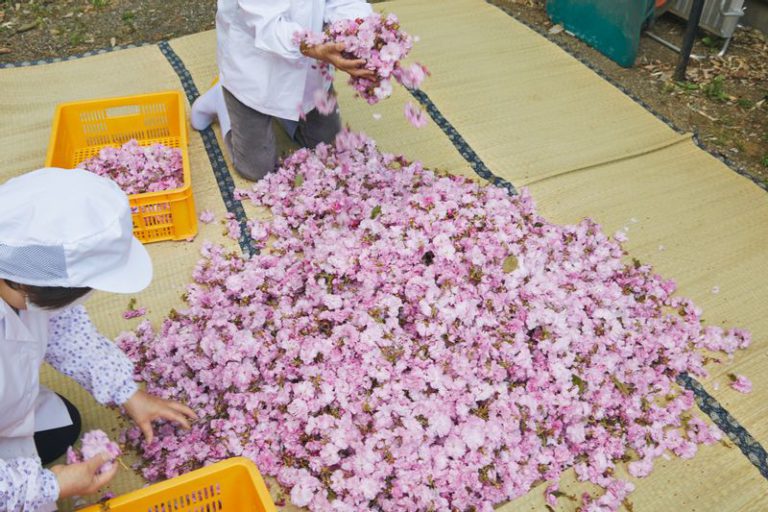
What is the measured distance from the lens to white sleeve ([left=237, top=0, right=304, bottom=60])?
239 cm

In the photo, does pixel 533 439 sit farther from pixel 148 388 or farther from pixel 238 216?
pixel 238 216

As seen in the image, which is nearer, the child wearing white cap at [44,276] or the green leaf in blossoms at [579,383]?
the child wearing white cap at [44,276]

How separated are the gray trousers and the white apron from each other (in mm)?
1397

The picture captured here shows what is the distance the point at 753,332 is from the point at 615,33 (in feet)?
7.32

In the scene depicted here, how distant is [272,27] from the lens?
239cm

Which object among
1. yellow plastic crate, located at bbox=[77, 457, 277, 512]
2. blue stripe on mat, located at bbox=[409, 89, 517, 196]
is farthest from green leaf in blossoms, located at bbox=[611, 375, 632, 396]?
yellow plastic crate, located at bbox=[77, 457, 277, 512]

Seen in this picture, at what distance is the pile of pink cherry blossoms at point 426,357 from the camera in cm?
187

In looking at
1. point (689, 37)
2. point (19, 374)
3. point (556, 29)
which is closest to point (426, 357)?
point (19, 374)

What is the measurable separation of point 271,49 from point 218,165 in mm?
755

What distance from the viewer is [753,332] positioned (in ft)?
7.82

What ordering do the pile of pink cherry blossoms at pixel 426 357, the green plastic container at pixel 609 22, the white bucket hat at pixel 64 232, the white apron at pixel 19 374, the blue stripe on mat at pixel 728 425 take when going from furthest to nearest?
the green plastic container at pixel 609 22 < the blue stripe on mat at pixel 728 425 < the pile of pink cherry blossoms at pixel 426 357 < the white apron at pixel 19 374 < the white bucket hat at pixel 64 232

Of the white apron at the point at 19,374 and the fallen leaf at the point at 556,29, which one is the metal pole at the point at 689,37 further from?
the white apron at the point at 19,374

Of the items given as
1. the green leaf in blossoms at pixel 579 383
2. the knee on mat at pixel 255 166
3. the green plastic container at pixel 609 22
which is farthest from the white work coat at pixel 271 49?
the green plastic container at pixel 609 22

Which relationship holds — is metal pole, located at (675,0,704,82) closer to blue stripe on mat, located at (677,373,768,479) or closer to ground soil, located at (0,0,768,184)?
ground soil, located at (0,0,768,184)
